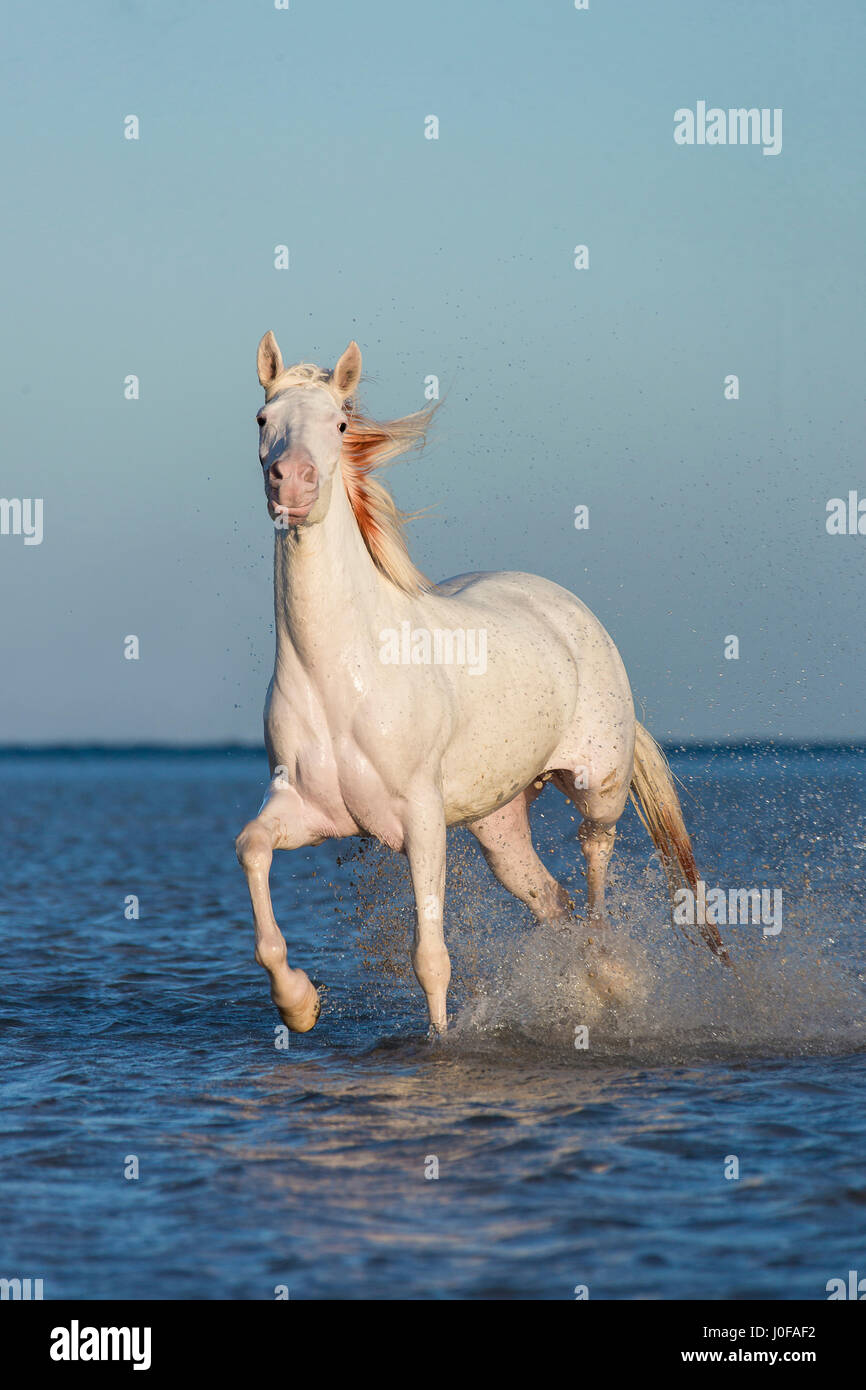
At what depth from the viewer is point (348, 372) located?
270 inches

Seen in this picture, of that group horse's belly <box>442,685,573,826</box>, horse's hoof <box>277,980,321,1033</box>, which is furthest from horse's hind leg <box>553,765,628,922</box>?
horse's hoof <box>277,980,321,1033</box>

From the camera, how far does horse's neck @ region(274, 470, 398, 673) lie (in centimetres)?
679

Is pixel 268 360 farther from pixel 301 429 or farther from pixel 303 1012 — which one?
pixel 303 1012

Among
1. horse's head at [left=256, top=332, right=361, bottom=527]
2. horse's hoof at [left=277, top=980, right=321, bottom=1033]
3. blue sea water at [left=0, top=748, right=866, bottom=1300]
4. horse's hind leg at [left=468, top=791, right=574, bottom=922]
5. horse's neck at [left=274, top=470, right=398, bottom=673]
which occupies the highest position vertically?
horse's head at [left=256, top=332, right=361, bottom=527]

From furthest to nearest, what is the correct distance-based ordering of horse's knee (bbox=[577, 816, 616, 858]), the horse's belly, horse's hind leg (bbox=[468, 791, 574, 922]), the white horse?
1. horse's knee (bbox=[577, 816, 616, 858])
2. horse's hind leg (bbox=[468, 791, 574, 922])
3. the horse's belly
4. the white horse

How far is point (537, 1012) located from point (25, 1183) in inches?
130

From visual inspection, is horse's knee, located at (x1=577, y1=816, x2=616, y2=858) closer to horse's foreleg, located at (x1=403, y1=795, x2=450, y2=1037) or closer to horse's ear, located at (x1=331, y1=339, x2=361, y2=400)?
horse's foreleg, located at (x1=403, y1=795, x2=450, y2=1037)

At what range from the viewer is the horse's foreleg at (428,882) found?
23.2 ft

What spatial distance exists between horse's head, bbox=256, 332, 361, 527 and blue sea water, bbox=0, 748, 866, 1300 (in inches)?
99.7

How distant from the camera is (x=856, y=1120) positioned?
6.17m

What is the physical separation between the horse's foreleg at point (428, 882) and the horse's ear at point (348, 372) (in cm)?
188

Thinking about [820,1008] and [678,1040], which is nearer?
[678,1040]
